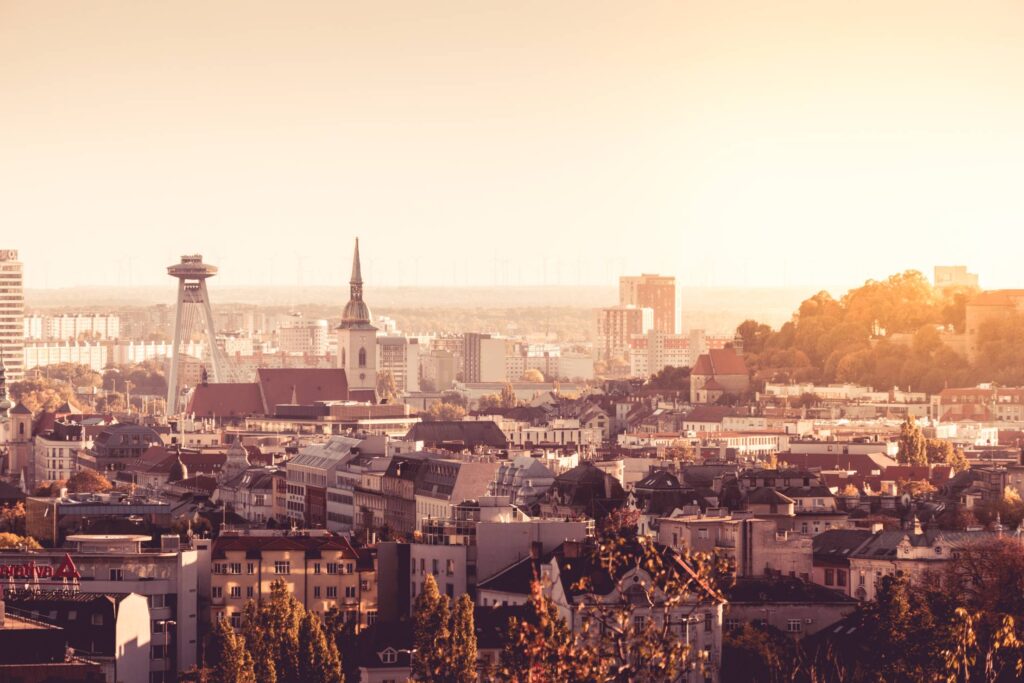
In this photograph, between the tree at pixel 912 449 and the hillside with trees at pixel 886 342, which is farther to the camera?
the hillside with trees at pixel 886 342

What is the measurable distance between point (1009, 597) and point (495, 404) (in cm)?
11018

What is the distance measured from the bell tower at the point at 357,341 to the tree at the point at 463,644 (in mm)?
96556

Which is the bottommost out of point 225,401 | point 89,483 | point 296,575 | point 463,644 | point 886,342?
point 89,483

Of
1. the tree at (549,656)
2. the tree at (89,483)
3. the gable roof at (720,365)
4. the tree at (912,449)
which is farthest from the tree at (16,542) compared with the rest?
the gable roof at (720,365)

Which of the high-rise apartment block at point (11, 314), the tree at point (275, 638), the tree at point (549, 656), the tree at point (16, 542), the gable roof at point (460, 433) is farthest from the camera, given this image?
the high-rise apartment block at point (11, 314)

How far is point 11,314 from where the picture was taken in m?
187

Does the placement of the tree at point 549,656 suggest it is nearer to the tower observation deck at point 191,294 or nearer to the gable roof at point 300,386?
the gable roof at point 300,386

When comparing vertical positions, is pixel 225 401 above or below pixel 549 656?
below

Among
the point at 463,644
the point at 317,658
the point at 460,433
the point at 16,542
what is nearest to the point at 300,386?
the point at 460,433

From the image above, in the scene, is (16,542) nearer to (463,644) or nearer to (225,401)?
(463,644)

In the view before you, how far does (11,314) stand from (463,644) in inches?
5912

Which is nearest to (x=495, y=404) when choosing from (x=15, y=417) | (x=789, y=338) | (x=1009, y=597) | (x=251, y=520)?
(x=789, y=338)

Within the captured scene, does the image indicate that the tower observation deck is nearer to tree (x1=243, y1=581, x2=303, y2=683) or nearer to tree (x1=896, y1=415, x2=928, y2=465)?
tree (x1=896, y1=415, x2=928, y2=465)

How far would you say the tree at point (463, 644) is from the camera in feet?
129
